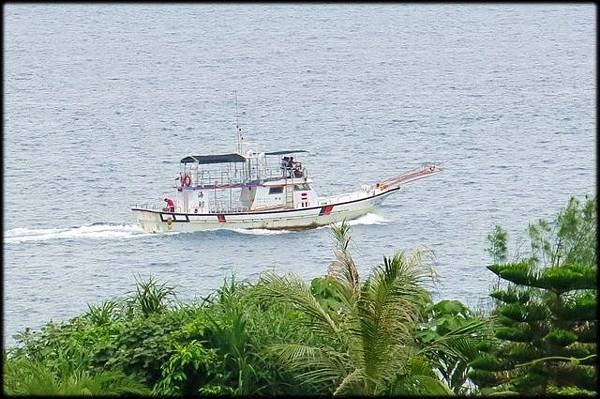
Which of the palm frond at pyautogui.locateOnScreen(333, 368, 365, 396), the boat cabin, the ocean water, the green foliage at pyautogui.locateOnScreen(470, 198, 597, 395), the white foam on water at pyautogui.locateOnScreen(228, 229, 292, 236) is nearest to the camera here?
the palm frond at pyautogui.locateOnScreen(333, 368, 365, 396)

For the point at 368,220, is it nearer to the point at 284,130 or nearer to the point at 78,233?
the point at 78,233

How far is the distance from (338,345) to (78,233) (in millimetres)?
35780

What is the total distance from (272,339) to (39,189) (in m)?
42.8

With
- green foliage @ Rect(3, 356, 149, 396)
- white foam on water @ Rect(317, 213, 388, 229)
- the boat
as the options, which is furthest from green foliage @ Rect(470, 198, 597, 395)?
white foam on water @ Rect(317, 213, 388, 229)

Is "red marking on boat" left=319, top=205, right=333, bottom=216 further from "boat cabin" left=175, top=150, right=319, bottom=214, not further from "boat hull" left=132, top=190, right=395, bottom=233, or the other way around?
"boat cabin" left=175, top=150, right=319, bottom=214

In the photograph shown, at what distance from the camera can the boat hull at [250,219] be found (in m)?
45.2

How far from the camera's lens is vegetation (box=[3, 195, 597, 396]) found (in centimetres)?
957

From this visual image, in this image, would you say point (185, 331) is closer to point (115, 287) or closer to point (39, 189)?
point (115, 287)

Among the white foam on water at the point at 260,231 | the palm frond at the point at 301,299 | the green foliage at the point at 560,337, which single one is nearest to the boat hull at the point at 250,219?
the white foam on water at the point at 260,231

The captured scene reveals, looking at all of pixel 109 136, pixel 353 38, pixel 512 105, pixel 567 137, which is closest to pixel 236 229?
pixel 109 136

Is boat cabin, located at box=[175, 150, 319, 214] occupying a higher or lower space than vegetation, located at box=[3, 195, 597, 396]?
higher

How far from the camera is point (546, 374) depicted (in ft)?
32.8

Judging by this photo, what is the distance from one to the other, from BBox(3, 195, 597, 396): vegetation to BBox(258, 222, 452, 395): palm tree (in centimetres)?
1

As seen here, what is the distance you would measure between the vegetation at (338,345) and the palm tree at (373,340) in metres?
0.01
